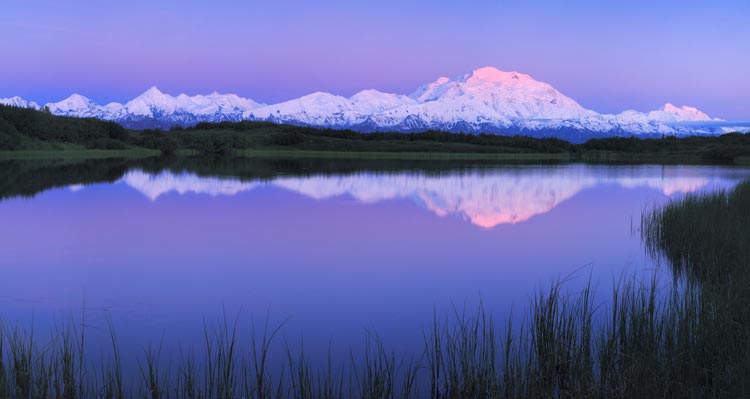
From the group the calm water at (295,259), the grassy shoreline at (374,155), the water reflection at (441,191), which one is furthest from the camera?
the grassy shoreline at (374,155)

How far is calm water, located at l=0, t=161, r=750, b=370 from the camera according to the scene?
10.0 metres

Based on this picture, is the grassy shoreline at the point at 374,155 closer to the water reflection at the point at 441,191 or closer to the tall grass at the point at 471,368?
the water reflection at the point at 441,191

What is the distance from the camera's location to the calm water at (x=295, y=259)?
10023 mm

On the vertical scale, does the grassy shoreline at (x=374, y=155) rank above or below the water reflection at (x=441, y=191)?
above

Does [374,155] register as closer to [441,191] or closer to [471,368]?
[441,191]

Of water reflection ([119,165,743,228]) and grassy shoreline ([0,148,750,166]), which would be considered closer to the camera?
water reflection ([119,165,743,228])

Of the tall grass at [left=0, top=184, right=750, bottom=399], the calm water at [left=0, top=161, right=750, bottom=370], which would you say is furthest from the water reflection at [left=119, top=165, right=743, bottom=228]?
the tall grass at [left=0, top=184, right=750, bottom=399]

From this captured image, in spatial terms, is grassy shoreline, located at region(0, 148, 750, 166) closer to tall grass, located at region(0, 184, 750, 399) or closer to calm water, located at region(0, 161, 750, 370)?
calm water, located at region(0, 161, 750, 370)

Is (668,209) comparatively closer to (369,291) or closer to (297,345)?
(369,291)

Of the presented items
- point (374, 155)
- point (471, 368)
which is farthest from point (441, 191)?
point (374, 155)

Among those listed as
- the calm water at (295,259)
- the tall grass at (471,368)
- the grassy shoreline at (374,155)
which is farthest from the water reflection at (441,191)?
the grassy shoreline at (374,155)

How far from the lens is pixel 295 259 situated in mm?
15258

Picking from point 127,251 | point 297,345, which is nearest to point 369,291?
point 297,345

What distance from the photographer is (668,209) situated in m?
19.6
